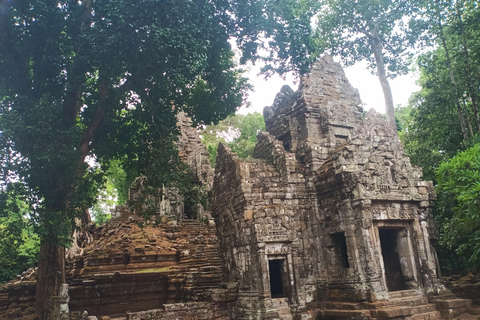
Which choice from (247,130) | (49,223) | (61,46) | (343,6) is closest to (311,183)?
(49,223)

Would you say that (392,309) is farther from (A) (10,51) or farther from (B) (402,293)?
(A) (10,51)

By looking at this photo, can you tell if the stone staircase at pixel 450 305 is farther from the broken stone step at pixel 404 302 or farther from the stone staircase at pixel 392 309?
the broken stone step at pixel 404 302

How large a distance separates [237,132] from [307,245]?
1960 cm

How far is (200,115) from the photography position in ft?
45.1

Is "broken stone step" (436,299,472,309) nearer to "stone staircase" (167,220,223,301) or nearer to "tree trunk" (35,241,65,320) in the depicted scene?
"stone staircase" (167,220,223,301)

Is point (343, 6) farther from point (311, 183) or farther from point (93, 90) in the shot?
point (93, 90)

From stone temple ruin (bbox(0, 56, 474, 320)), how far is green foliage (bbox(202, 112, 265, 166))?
1456cm

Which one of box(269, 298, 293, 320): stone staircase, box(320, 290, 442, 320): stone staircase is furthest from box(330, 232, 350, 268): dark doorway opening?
box(269, 298, 293, 320): stone staircase

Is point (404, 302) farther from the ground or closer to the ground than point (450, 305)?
farther from the ground

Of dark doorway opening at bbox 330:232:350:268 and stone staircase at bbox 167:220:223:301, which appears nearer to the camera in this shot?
dark doorway opening at bbox 330:232:350:268

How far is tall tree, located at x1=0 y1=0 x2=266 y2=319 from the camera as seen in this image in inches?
351

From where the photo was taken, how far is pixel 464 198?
355 inches

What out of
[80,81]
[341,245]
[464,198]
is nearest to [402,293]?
[341,245]

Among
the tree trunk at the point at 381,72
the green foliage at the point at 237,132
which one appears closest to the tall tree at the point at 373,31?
the tree trunk at the point at 381,72
